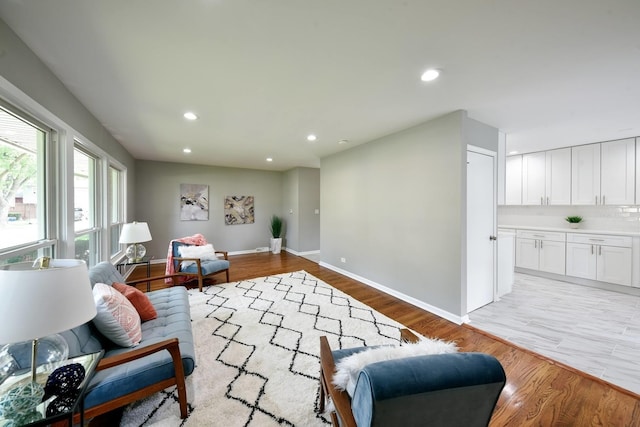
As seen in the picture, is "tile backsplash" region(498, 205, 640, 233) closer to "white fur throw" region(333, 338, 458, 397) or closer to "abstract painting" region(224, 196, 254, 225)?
"white fur throw" region(333, 338, 458, 397)

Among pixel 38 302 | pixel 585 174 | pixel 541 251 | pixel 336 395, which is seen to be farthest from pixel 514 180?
pixel 38 302

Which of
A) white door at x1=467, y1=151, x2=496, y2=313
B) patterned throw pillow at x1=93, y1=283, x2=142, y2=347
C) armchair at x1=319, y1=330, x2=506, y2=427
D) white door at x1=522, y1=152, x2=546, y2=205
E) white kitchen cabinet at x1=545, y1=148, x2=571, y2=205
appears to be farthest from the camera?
white door at x1=522, y1=152, x2=546, y2=205

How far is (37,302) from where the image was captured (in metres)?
0.88

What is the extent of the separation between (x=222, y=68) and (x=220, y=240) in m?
5.25

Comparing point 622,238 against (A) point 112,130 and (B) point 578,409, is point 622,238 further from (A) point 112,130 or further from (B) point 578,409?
(A) point 112,130

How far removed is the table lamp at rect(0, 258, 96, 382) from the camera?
A: 85 cm

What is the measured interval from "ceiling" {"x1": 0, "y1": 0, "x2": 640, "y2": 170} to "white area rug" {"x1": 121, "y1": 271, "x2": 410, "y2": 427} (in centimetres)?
239

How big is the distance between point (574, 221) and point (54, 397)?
682cm

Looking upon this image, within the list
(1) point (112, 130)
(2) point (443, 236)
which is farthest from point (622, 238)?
(1) point (112, 130)

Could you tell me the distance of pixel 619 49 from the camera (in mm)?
1584

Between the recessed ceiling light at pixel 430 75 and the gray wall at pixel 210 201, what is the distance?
18.1 ft

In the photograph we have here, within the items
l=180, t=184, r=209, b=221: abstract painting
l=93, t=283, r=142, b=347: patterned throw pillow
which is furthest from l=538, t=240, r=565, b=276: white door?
l=180, t=184, r=209, b=221: abstract painting

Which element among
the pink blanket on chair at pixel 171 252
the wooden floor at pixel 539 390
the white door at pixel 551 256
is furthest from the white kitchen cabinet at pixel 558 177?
the pink blanket on chair at pixel 171 252

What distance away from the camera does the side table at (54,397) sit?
35.7 inches
